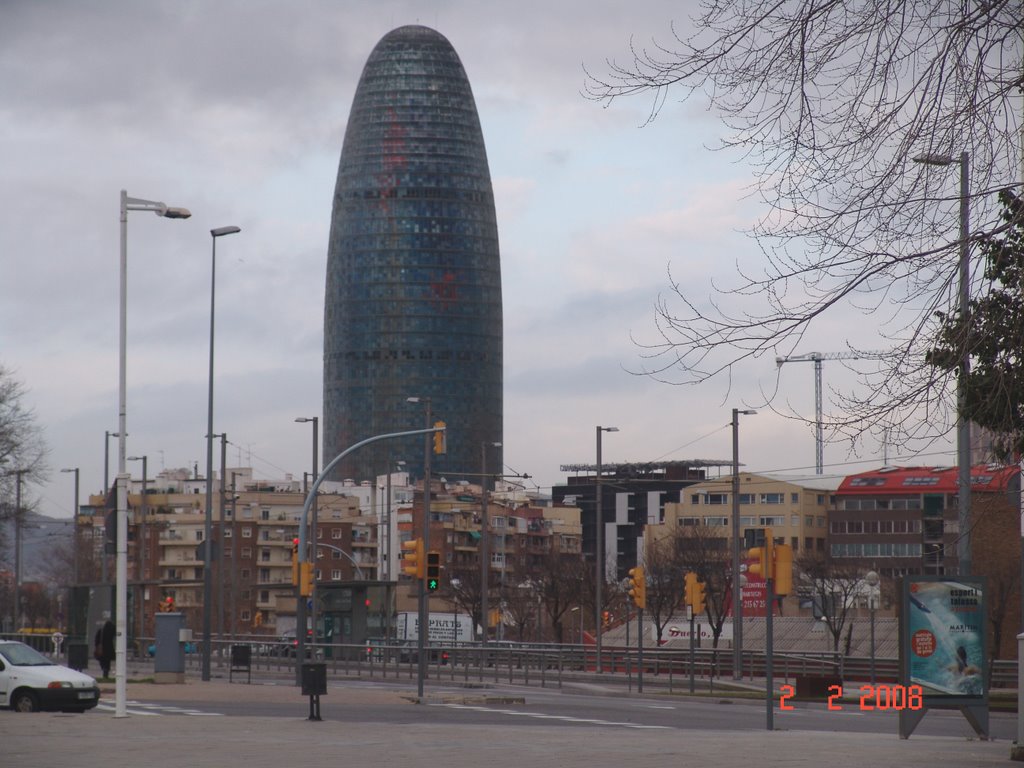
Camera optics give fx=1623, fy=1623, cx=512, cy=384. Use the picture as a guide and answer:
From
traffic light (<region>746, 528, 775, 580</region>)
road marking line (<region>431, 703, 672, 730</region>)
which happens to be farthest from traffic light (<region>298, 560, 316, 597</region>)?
traffic light (<region>746, 528, 775, 580</region>)

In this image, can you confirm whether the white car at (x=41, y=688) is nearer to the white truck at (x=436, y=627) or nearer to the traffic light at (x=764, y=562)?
the traffic light at (x=764, y=562)

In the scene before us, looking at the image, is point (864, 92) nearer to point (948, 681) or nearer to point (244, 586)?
point (948, 681)

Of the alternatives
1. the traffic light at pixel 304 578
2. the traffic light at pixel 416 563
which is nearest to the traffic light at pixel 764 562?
the traffic light at pixel 416 563

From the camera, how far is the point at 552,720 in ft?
91.5

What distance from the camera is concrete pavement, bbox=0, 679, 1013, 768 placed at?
53.4 ft

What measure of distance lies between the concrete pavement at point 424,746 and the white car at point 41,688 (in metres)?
3.11

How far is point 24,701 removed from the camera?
28.8 m

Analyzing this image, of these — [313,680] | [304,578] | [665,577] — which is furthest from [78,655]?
[665,577]

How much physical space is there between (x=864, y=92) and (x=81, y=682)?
67.3 ft

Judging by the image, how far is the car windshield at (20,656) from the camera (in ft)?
96.2

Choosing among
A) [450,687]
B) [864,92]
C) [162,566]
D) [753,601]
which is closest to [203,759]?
[864,92]

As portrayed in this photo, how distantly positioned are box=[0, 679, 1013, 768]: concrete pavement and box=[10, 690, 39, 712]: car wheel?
3.36 metres

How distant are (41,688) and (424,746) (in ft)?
41.3

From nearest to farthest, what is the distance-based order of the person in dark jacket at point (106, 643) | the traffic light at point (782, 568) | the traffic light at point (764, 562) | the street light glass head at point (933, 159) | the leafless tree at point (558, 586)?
the street light glass head at point (933, 159)
the traffic light at point (782, 568)
the traffic light at point (764, 562)
the person in dark jacket at point (106, 643)
the leafless tree at point (558, 586)
